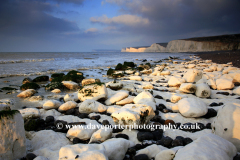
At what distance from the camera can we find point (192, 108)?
375 centimetres

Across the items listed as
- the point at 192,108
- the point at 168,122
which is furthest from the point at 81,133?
the point at 192,108

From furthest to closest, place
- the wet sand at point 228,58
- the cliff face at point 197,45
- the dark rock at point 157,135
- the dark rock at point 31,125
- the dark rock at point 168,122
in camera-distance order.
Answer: the cliff face at point 197,45 → the wet sand at point 228,58 → the dark rock at point 168,122 → the dark rock at point 31,125 → the dark rock at point 157,135

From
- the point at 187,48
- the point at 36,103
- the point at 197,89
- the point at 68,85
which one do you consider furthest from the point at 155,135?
the point at 187,48

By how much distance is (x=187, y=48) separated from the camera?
8619cm

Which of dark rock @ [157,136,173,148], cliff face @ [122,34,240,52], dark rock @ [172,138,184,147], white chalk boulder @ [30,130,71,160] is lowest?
white chalk boulder @ [30,130,71,160]

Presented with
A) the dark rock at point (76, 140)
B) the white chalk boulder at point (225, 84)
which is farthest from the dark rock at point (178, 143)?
the white chalk boulder at point (225, 84)

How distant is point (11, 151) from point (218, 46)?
9061 centimetres

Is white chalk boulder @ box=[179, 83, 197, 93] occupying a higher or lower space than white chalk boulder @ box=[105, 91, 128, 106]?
higher

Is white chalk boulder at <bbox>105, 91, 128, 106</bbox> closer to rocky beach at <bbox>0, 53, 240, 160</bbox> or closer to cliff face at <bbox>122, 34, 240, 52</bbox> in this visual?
rocky beach at <bbox>0, 53, 240, 160</bbox>

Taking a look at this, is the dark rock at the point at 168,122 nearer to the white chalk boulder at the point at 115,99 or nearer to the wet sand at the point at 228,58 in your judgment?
the white chalk boulder at the point at 115,99

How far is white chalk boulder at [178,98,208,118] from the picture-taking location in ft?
12.1

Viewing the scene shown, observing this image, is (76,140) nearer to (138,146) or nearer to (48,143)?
(48,143)

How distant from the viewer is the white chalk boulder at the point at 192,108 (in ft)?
12.1

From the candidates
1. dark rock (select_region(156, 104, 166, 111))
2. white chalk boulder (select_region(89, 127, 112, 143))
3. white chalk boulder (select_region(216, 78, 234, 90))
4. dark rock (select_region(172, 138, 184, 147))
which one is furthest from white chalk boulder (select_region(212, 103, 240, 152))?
white chalk boulder (select_region(216, 78, 234, 90))
